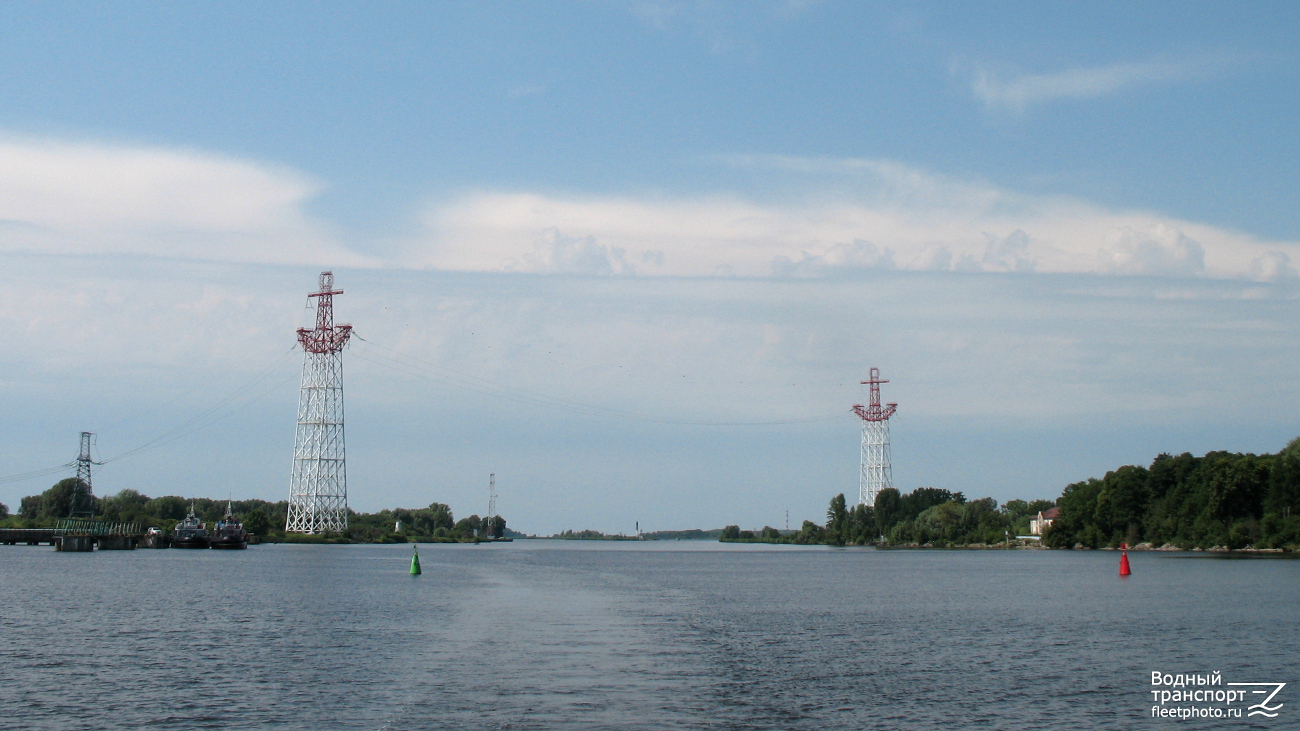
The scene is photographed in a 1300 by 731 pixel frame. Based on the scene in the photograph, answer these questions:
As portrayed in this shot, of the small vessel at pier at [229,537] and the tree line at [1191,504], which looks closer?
the tree line at [1191,504]

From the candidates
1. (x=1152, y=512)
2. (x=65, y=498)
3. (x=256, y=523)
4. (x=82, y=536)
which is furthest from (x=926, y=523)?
(x=65, y=498)

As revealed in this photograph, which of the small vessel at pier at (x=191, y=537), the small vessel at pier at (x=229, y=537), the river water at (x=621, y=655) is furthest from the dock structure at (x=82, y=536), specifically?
the river water at (x=621, y=655)

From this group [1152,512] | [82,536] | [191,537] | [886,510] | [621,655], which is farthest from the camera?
[886,510]

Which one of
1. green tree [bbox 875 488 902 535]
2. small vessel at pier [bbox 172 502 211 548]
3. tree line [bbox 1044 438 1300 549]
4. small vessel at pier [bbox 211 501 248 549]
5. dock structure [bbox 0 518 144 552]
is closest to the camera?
tree line [bbox 1044 438 1300 549]

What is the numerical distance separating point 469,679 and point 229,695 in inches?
220

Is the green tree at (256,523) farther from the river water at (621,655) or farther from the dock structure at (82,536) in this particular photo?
the river water at (621,655)

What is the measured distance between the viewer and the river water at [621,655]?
23.7 meters

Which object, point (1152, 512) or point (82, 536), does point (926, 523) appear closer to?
point (1152, 512)

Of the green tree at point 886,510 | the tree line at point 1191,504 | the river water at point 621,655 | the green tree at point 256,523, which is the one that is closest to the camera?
the river water at point 621,655

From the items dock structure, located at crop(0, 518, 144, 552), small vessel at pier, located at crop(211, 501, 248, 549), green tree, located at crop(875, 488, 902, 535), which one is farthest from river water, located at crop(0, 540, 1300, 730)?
green tree, located at crop(875, 488, 902, 535)

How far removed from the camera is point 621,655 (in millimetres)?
32312

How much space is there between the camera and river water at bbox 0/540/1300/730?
23.7 m

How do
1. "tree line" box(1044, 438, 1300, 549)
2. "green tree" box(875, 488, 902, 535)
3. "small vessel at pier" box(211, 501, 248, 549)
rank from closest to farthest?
"tree line" box(1044, 438, 1300, 549) < "small vessel at pier" box(211, 501, 248, 549) < "green tree" box(875, 488, 902, 535)

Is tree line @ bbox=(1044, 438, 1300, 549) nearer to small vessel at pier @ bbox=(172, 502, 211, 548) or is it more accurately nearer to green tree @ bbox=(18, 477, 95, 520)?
small vessel at pier @ bbox=(172, 502, 211, 548)
